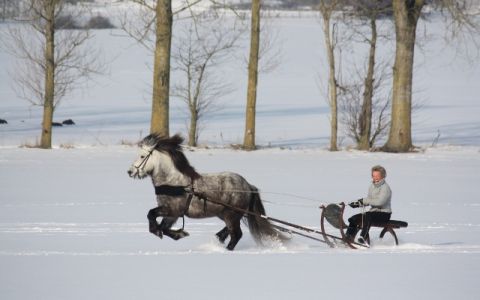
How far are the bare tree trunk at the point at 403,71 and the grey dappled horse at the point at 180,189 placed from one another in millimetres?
16351

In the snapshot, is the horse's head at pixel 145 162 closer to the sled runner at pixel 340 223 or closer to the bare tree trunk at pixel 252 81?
the sled runner at pixel 340 223

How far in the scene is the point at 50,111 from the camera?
92.9 feet

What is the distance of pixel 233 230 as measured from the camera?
1169 cm

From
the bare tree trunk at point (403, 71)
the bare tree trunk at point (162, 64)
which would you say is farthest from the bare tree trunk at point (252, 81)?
the bare tree trunk at point (403, 71)

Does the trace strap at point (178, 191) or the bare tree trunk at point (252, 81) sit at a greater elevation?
the bare tree trunk at point (252, 81)

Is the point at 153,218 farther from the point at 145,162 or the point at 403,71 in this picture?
the point at 403,71

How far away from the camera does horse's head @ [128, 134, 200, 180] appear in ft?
37.8

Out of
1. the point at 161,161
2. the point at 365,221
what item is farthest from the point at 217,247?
the point at 365,221

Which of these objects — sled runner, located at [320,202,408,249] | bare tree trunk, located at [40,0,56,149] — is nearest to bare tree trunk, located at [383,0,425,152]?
bare tree trunk, located at [40,0,56,149]

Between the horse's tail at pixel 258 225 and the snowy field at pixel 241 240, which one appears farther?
the horse's tail at pixel 258 225

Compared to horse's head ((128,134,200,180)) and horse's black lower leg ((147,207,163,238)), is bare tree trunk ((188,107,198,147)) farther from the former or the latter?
horse's black lower leg ((147,207,163,238))

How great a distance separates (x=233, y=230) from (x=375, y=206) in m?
1.95

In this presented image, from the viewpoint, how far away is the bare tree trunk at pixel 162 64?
23672 mm

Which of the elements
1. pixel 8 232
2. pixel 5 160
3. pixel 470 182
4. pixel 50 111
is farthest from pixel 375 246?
pixel 50 111
